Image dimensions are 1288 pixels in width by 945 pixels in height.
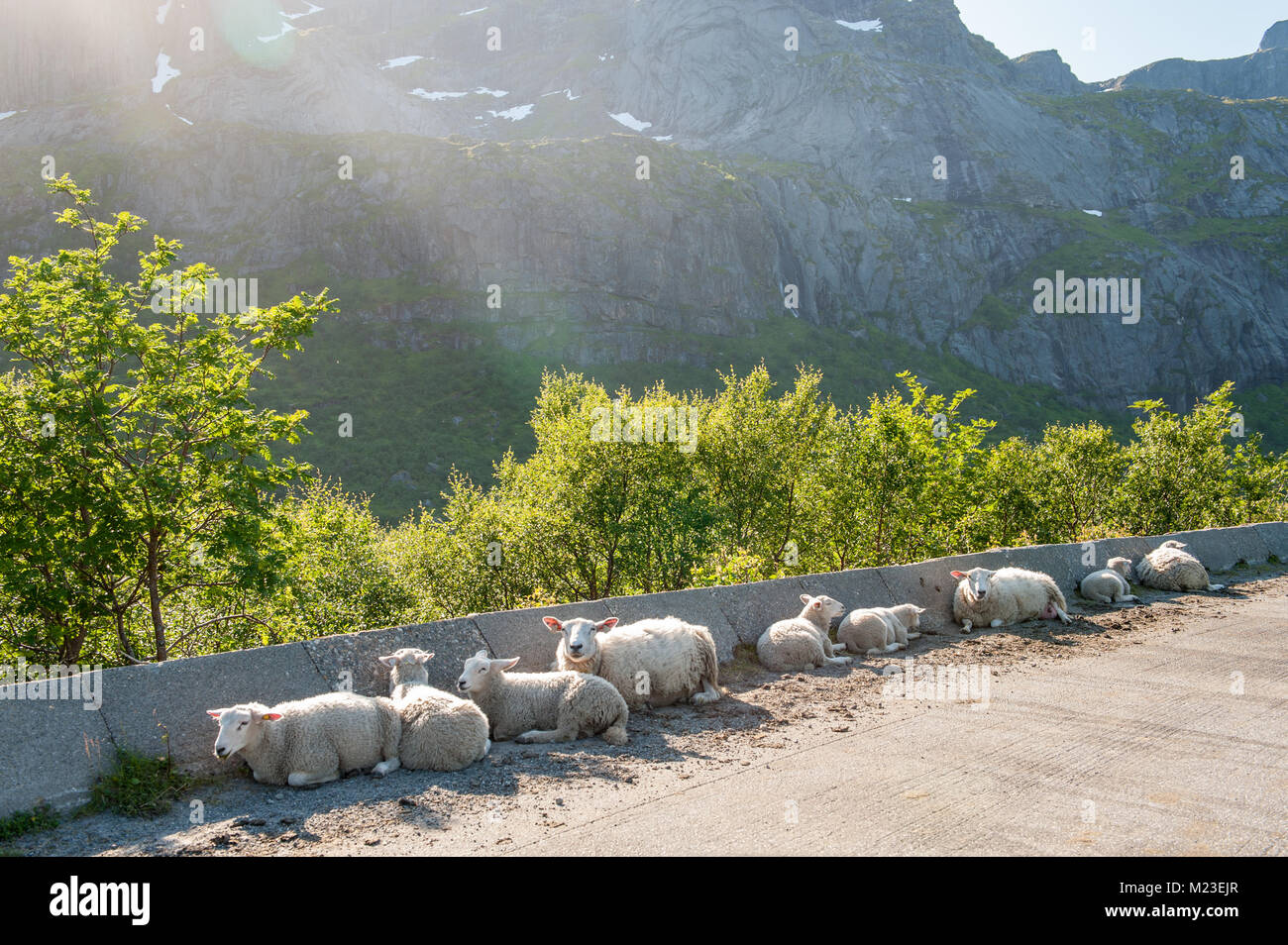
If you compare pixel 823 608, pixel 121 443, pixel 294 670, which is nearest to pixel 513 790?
pixel 294 670

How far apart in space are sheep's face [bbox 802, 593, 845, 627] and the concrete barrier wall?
0.41 m

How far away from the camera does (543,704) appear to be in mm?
8883

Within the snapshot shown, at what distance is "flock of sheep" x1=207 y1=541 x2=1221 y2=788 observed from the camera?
7.19 meters

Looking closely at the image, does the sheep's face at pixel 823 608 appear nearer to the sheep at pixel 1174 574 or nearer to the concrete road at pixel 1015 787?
the concrete road at pixel 1015 787

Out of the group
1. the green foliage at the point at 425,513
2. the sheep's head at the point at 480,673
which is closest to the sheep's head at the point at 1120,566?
the green foliage at the point at 425,513

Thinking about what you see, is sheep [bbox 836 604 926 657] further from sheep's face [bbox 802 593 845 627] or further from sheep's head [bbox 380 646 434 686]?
sheep's head [bbox 380 646 434 686]

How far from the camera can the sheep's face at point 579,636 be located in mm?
9617

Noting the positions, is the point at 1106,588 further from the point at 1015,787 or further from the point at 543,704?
the point at 543,704

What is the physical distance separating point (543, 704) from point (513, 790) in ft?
6.23

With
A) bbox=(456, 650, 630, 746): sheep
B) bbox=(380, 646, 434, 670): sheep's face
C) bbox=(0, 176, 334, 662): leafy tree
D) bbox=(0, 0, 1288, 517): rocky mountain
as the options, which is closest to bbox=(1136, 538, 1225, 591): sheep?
bbox=(456, 650, 630, 746): sheep

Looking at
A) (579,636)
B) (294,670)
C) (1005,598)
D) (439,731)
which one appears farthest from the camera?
(1005,598)

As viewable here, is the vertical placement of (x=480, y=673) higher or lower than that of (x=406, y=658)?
lower
